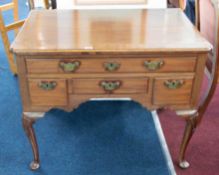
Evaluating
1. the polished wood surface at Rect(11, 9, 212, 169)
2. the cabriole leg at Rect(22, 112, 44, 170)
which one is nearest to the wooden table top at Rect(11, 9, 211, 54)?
the polished wood surface at Rect(11, 9, 212, 169)

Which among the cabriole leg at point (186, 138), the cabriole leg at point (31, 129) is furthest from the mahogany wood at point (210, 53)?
the cabriole leg at point (31, 129)

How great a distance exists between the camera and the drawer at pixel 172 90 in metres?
1.27

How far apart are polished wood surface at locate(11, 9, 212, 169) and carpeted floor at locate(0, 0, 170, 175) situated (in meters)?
0.32

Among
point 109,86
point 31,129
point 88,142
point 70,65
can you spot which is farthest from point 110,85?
point 88,142

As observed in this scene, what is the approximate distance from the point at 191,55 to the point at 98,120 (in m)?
0.87

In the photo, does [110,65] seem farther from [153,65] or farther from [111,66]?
[153,65]

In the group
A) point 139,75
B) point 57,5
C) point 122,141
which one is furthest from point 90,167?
point 57,5

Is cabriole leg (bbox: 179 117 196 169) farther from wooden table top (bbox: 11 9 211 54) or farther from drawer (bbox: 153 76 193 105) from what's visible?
wooden table top (bbox: 11 9 211 54)

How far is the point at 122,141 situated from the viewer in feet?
5.75

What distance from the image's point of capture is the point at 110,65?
3.99ft

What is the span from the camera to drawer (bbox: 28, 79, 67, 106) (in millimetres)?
1247

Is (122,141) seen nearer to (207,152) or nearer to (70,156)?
(70,156)

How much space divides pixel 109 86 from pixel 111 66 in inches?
3.5

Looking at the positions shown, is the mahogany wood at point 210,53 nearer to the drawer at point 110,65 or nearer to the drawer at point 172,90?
the drawer at point 172,90
